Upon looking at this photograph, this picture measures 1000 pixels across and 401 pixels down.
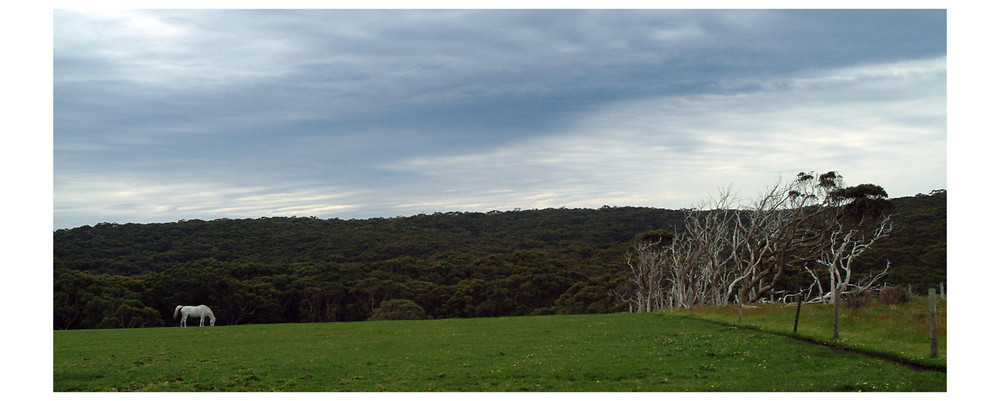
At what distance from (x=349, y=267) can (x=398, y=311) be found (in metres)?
19.8

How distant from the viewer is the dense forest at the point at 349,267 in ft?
195

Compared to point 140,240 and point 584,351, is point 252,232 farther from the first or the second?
point 584,351

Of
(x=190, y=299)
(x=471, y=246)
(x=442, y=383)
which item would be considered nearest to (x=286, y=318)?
(x=190, y=299)

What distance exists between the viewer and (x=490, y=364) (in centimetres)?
1725

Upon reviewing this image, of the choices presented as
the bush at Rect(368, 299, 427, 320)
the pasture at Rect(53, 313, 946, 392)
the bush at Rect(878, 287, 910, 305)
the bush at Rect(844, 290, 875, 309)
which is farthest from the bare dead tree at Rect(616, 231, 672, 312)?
the pasture at Rect(53, 313, 946, 392)

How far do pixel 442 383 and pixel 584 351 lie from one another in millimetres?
6530

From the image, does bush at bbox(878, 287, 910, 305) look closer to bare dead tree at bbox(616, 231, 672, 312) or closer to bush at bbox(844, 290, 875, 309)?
bush at bbox(844, 290, 875, 309)

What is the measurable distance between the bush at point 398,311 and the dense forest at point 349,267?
777 mm

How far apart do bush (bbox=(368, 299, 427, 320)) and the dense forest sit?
2.55 ft

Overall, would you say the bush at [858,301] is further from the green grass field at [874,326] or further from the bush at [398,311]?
the bush at [398,311]

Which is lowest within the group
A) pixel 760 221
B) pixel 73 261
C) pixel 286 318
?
pixel 286 318

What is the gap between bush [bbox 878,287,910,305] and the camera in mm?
27625

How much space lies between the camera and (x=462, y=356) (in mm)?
19266

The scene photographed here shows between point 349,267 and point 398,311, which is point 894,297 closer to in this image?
point 398,311
